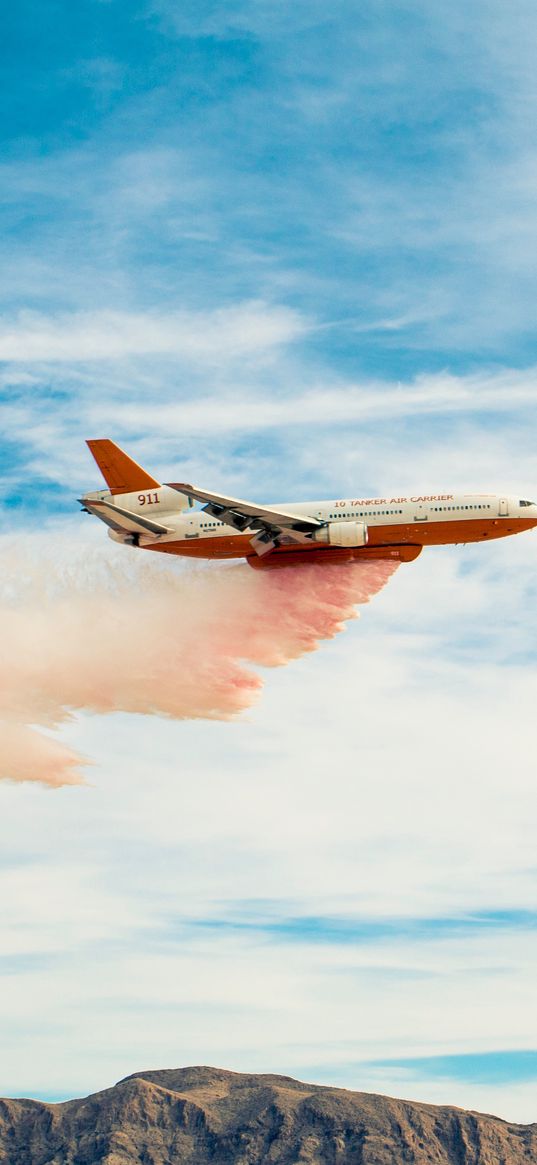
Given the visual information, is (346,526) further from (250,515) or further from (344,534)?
(250,515)

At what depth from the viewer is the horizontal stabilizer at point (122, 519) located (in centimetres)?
8175

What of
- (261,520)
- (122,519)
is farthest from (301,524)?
(122,519)

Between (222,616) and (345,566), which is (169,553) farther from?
(345,566)

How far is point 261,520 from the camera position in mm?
80812

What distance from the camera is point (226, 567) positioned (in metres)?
88.2

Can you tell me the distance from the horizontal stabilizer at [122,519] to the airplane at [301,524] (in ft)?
0.21

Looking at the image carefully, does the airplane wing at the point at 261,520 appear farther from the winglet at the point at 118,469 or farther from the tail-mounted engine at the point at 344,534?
the winglet at the point at 118,469

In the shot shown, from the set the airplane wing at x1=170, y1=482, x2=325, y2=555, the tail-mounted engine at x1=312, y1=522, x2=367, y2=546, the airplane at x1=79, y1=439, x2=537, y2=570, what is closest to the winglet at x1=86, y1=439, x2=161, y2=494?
the airplane at x1=79, y1=439, x2=537, y2=570

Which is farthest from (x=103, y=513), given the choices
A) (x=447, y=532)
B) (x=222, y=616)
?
(x=447, y=532)

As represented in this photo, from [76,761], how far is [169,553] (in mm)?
14801

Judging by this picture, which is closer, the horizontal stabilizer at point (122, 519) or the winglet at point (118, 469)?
the horizontal stabilizer at point (122, 519)

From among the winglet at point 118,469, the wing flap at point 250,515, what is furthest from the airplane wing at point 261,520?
the winglet at point 118,469

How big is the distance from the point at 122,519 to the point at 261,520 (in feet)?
29.3

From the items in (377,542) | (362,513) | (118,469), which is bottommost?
(377,542)
